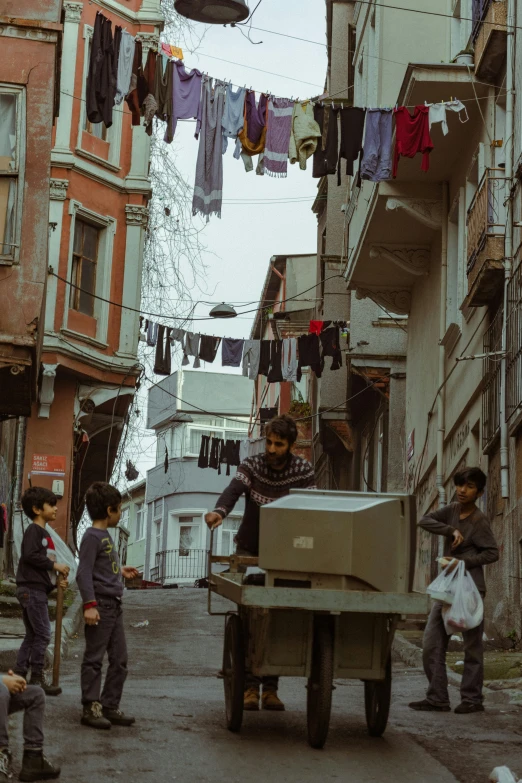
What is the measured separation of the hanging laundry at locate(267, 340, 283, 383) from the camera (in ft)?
99.6

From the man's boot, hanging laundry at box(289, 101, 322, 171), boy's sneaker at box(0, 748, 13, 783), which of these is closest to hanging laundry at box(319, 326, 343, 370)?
hanging laundry at box(289, 101, 322, 171)

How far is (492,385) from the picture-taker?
16.4 meters

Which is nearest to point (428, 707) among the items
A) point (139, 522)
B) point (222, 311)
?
point (222, 311)

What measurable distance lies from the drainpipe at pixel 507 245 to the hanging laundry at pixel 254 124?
410cm

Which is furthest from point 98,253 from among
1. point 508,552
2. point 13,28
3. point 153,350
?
point 508,552

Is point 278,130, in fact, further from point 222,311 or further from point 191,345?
point 222,311

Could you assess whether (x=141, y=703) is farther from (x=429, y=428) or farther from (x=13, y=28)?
(x=429, y=428)

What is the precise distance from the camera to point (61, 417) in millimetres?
25984

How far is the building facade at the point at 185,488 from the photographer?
63719 millimetres

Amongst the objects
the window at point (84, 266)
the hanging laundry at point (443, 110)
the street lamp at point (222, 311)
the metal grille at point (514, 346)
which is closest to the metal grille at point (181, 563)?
the street lamp at point (222, 311)

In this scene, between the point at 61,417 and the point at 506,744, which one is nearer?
the point at 506,744

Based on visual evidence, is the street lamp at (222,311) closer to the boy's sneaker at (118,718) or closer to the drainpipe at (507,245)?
the drainpipe at (507,245)

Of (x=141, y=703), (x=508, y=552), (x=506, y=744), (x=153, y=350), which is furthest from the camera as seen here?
(x=153, y=350)

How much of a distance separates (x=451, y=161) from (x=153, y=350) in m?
10.7
